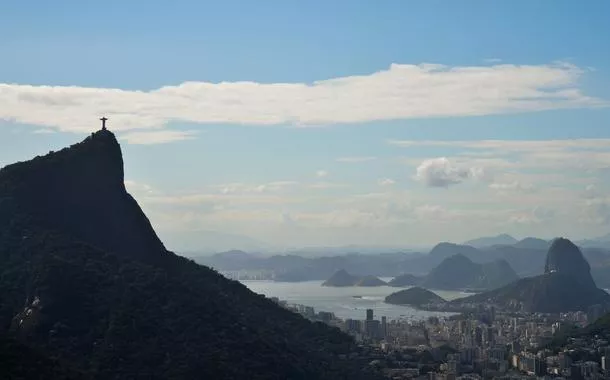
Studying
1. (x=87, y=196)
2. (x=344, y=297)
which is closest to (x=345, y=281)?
(x=344, y=297)

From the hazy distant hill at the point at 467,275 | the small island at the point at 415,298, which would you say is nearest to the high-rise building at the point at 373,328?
the small island at the point at 415,298

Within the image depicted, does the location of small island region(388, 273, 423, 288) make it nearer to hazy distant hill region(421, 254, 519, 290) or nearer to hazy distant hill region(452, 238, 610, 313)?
hazy distant hill region(421, 254, 519, 290)

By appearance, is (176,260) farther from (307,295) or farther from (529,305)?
(307,295)

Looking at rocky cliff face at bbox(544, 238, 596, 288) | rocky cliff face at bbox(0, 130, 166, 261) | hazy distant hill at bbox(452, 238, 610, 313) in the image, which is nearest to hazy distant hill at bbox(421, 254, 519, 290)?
rocky cliff face at bbox(544, 238, 596, 288)

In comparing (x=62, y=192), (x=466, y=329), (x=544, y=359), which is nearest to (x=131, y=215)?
(x=62, y=192)

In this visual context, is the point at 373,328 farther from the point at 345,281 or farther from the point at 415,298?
the point at 345,281

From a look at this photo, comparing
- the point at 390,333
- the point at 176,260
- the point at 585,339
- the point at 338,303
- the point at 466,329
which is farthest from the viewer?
the point at 338,303
